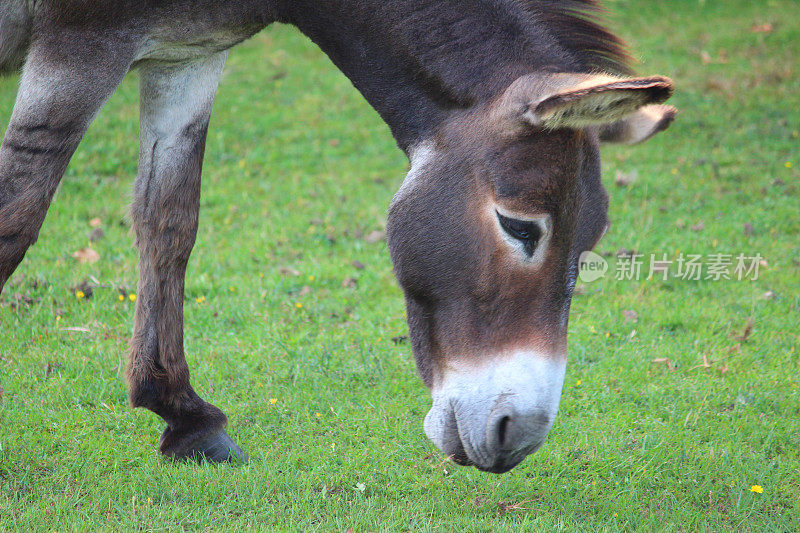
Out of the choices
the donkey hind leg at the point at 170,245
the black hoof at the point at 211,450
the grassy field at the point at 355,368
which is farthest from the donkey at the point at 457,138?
the black hoof at the point at 211,450

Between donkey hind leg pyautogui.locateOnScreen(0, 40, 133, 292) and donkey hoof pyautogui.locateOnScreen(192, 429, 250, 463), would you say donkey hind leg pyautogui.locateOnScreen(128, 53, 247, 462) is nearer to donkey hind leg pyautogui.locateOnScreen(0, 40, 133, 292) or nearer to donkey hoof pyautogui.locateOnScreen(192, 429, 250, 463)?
donkey hoof pyautogui.locateOnScreen(192, 429, 250, 463)

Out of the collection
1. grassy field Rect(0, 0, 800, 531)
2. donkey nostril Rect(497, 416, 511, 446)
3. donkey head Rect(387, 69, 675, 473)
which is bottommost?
grassy field Rect(0, 0, 800, 531)

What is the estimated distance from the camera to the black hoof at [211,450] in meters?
3.22

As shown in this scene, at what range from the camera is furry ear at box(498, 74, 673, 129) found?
1.99 meters

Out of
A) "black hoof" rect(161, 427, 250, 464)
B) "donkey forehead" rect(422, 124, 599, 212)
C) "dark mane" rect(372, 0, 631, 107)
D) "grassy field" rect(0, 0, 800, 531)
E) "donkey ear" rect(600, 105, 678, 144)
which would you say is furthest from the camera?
"black hoof" rect(161, 427, 250, 464)

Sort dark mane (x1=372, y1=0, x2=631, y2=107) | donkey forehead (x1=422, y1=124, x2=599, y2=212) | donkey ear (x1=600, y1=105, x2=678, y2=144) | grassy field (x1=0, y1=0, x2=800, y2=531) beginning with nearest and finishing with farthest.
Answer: donkey forehead (x1=422, y1=124, x2=599, y2=212) → dark mane (x1=372, y1=0, x2=631, y2=107) → donkey ear (x1=600, y1=105, x2=678, y2=144) → grassy field (x1=0, y1=0, x2=800, y2=531)

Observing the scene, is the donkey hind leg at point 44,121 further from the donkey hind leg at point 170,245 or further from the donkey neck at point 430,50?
the donkey neck at point 430,50

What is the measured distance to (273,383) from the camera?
3973mm

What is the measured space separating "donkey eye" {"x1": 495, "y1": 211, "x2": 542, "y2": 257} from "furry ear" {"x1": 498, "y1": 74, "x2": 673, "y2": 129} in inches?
12.1

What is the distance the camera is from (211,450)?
3.25m

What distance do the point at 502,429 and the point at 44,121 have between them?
1.87 meters

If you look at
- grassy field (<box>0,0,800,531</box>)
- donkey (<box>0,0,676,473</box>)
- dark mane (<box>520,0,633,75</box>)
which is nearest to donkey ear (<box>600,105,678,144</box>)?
donkey (<box>0,0,676,473</box>)

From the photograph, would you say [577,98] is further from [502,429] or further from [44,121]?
[44,121]

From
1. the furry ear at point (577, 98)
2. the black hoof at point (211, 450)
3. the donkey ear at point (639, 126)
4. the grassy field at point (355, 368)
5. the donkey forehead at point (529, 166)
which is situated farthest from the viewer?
the black hoof at point (211, 450)
